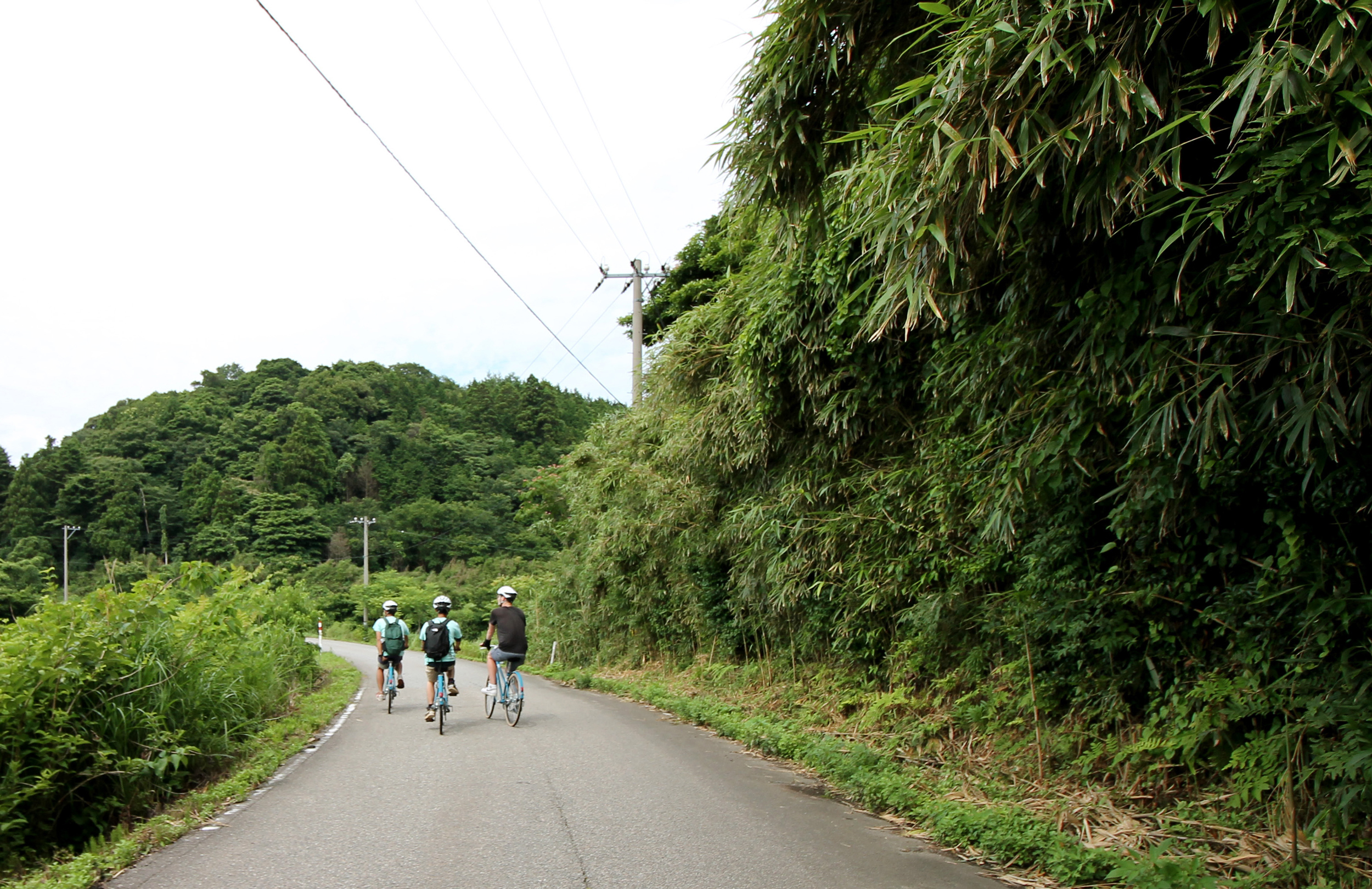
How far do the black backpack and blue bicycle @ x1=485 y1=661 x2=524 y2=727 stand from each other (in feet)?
2.32

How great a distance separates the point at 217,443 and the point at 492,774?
68.9 m

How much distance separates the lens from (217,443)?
6631 centimetres

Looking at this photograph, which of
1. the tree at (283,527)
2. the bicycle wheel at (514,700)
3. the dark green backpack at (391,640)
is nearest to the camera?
the bicycle wheel at (514,700)

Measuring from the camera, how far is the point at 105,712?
698 centimetres

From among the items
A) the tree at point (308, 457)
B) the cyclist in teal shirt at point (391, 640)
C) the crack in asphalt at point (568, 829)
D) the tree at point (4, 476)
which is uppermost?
the tree at point (308, 457)

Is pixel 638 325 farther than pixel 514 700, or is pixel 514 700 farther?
pixel 638 325

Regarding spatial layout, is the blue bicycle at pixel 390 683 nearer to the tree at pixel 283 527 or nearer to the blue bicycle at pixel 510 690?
the blue bicycle at pixel 510 690

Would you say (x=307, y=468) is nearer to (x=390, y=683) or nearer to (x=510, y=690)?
(x=390, y=683)

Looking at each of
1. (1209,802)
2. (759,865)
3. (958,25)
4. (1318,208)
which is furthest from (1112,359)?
(759,865)

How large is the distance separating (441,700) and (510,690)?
94 centimetres

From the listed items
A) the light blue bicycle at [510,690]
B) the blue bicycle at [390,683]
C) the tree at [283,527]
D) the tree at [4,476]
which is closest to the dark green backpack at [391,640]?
the blue bicycle at [390,683]

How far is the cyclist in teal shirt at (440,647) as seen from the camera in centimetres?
1064

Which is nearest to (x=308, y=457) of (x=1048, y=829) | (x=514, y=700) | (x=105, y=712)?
(x=514, y=700)

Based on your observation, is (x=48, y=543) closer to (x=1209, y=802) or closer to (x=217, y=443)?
(x=217, y=443)
